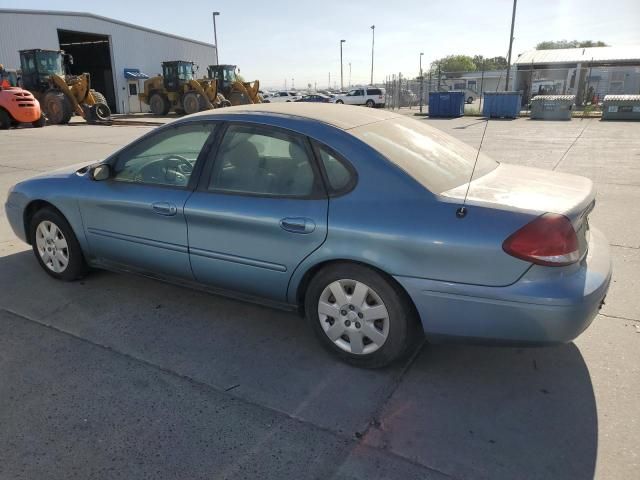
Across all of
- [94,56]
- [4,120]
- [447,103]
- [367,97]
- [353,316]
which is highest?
[94,56]

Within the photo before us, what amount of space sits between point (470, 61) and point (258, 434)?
3926 inches

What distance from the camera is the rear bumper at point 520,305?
7.75ft

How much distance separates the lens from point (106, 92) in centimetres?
3916

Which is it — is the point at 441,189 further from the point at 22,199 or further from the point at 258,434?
the point at 22,199

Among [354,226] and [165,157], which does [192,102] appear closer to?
[165,157]

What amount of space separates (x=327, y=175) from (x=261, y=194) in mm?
464

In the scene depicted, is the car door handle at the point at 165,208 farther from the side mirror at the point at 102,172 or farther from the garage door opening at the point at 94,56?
the garage door opening at the point at 94,56

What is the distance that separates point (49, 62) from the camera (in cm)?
2242

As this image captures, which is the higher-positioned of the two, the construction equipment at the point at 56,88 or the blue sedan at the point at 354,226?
the construction equipment at the point at 56,88

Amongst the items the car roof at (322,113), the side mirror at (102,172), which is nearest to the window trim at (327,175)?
the car roof at (322,113)

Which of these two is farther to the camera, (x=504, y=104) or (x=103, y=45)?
(x=103, y=45)

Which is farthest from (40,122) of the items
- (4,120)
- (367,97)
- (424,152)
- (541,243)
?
(367,97)

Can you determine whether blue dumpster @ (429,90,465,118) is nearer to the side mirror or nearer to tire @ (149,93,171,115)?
tire @ (149,93,171,115)

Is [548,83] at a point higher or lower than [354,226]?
higher
